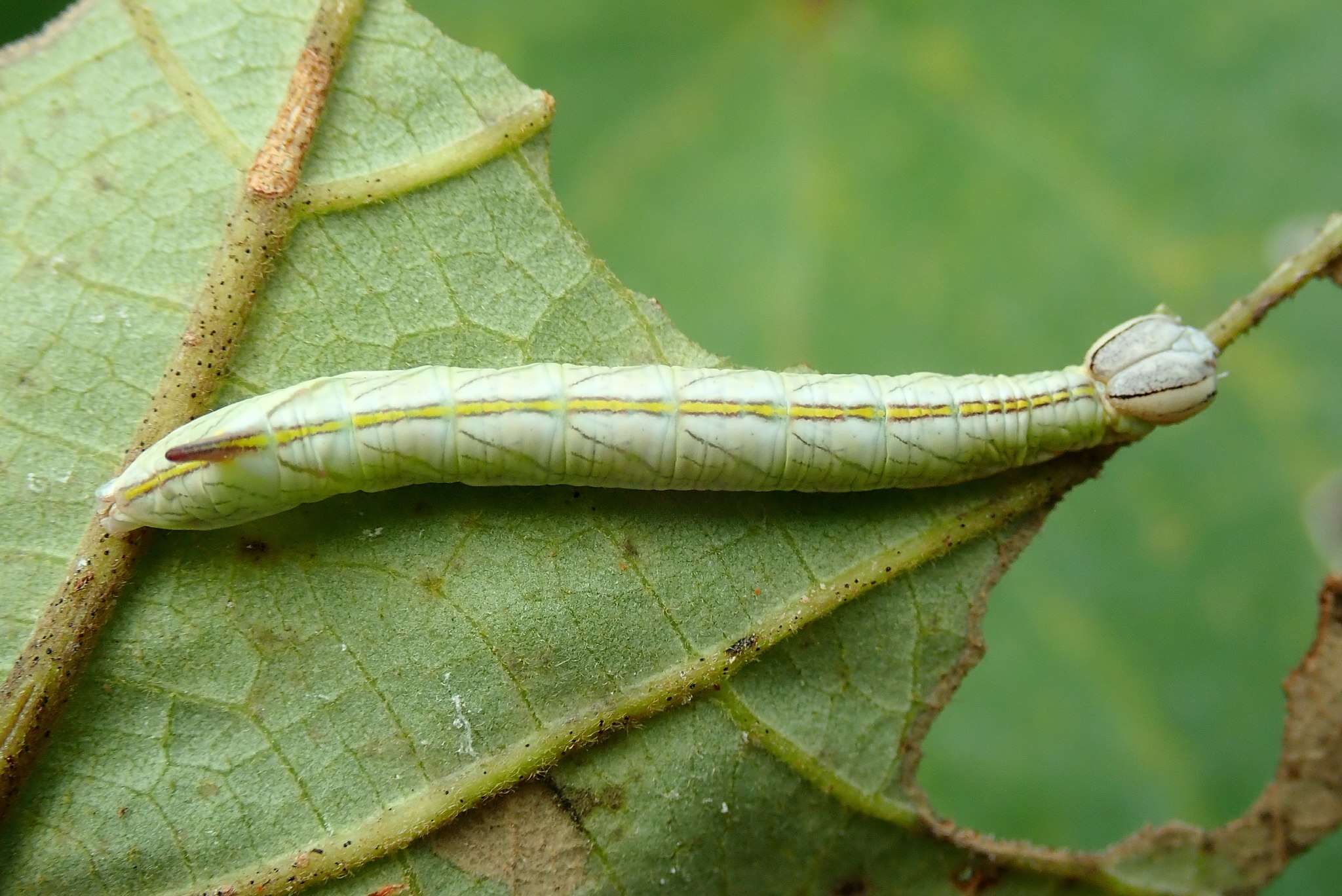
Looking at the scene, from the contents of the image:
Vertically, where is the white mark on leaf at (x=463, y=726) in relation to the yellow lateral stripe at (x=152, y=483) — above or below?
below

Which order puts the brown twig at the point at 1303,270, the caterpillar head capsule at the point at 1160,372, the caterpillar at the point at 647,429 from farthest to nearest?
the caterpillar head capsule at the point at 1160,372 < the brown twig at the point at 1303,270 < the caterpillar at the point at 647,429

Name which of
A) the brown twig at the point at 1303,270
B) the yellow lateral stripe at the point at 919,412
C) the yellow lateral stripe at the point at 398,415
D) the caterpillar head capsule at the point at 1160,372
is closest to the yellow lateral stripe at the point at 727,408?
the yellow lateral stripe at the point at 919,412

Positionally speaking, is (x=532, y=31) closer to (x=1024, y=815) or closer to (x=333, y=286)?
(x=333, y=286)

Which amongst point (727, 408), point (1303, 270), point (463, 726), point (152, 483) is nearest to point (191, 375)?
point (152, 483)

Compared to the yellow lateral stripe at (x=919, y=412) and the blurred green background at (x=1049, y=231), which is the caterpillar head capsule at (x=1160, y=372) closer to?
the yellow lateral stripe at (x=919, y=412)

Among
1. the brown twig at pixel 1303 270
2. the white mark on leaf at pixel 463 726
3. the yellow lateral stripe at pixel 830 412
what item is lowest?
the white mark on leaf at pixel 463 726

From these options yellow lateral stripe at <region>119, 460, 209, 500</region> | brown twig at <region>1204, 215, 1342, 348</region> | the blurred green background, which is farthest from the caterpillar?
the blurred green background

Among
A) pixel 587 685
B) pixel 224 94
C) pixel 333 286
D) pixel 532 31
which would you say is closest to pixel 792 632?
pixel 587 685
